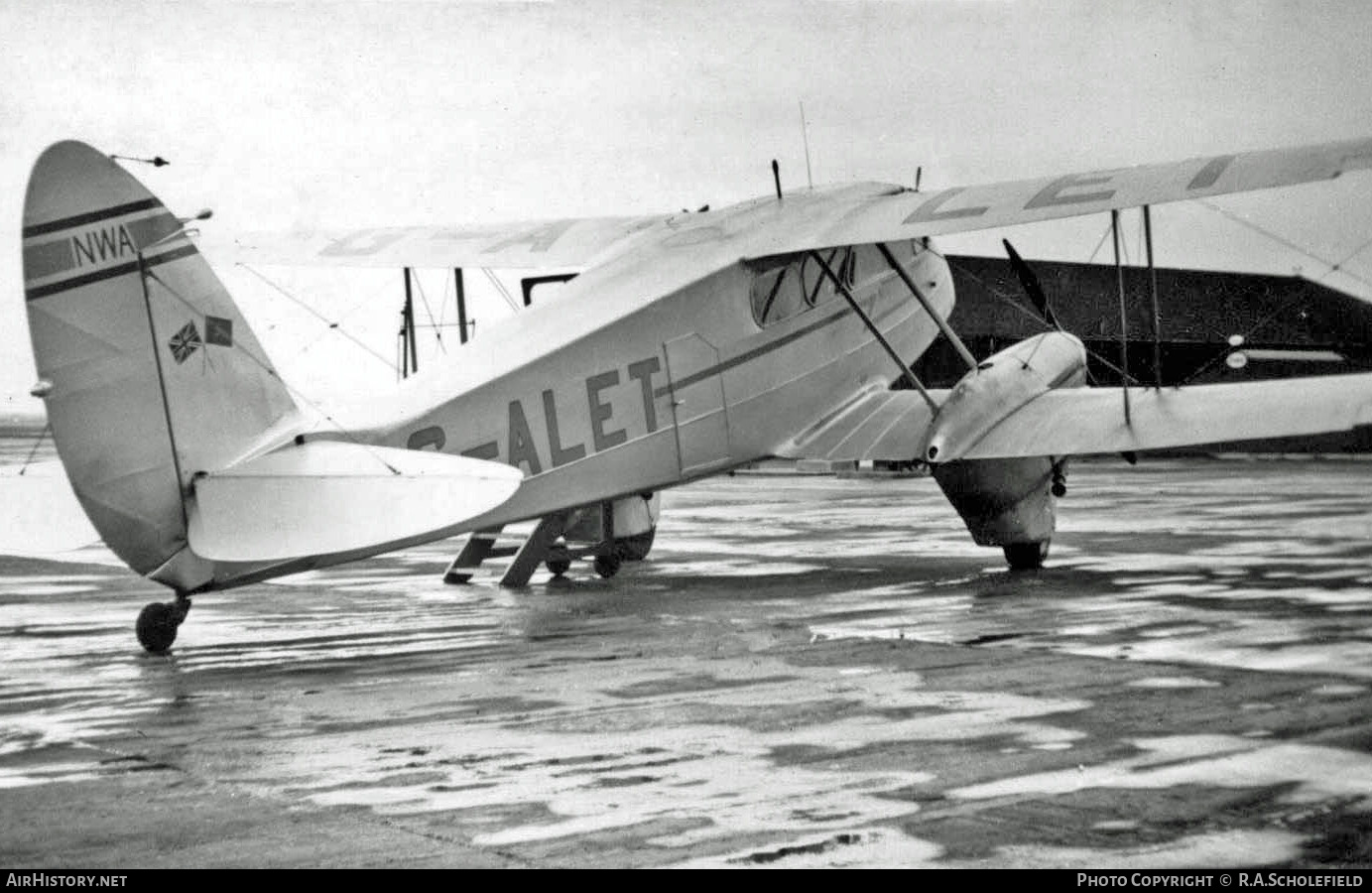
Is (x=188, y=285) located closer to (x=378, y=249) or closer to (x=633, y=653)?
(x=633, y=653)

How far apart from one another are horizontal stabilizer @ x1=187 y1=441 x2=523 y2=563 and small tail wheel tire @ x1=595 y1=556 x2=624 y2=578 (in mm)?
6585

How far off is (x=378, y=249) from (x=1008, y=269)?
31.6 metres

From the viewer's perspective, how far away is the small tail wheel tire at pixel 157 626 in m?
11.8

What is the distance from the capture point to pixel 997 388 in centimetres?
1587

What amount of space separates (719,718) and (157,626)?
4.80 meters

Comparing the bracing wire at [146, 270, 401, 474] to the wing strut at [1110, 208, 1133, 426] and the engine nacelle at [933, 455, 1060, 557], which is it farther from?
the engine nacelle at [933, 455, 1060, 557]

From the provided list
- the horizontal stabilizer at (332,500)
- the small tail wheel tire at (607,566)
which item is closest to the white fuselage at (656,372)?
the horizontal stabilizer at (332,500)

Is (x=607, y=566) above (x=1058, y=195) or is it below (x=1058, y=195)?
below

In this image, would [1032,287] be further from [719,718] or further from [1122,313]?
[719,718]

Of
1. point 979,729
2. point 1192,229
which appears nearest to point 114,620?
point 979,729

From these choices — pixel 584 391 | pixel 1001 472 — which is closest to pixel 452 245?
pixel 584 391

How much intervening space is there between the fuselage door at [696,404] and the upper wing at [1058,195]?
1171mm

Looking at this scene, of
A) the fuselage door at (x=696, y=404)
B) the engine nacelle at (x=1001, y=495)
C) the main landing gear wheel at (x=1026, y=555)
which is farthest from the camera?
the main landing gear wheel at (x=1026, y=555)

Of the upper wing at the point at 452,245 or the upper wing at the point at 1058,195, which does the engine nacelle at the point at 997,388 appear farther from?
the upper wing at the point at 452,245
